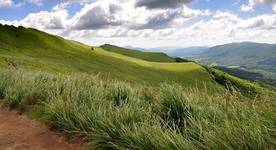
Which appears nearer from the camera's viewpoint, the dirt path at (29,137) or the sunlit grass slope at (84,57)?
the dirt path at (29,137)

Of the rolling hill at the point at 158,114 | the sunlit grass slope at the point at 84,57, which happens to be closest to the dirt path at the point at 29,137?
the rolling hill at the point at 158,114

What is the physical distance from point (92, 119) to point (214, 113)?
2.68 m

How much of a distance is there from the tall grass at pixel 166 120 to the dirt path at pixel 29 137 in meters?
0.31

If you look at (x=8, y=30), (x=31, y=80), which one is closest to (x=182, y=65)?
(x=8, y=30)

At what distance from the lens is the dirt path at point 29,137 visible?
8031 mm

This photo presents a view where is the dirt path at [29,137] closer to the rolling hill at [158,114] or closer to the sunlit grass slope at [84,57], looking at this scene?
the rolling hill at [158,114]

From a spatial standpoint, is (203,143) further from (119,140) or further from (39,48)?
(39,48)

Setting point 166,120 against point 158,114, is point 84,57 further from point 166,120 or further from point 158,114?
point 166,120

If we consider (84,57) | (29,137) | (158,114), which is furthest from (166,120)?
(84,57)

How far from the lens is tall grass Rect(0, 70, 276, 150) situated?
535 cm

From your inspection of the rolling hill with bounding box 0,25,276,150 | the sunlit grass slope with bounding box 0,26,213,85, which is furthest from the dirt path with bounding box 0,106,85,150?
the sunlit grass slope with bounding box 0,26,213,85

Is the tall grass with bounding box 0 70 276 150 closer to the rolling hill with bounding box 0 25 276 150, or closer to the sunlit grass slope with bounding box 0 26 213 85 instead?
the rolling hill with bounding box 0 25 276 150

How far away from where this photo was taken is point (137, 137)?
6.20 meters

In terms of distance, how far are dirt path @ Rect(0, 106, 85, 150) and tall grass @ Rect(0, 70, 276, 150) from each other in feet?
1.02
